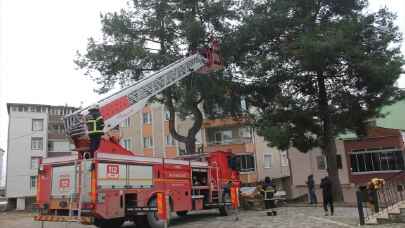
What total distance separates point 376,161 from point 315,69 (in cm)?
1622

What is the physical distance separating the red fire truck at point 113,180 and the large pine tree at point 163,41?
715cm

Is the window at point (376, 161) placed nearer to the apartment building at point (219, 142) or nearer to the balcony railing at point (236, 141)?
the apartment building at point (219, 142)

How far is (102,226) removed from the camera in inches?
590

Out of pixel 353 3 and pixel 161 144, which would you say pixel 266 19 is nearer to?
pixel 353 3

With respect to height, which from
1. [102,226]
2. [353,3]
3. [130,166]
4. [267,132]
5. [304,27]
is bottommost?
[102,226]

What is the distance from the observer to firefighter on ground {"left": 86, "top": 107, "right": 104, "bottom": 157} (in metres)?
11.8

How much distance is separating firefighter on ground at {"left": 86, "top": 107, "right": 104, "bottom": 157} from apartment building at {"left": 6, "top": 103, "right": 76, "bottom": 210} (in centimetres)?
4946

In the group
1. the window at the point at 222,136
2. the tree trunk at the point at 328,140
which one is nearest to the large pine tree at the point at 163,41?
the tree trunk at the point at 328,140

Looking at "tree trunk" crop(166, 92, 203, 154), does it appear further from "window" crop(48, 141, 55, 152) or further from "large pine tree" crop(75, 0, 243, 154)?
"window" crop(48, 141, 55, 152)

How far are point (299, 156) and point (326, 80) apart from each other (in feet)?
46.5

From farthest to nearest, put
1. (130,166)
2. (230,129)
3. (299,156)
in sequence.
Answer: (230,129)
(299,156)
(130,166)

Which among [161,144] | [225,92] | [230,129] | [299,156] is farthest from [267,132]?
[161,144]

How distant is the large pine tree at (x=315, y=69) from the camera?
20562 millimetres

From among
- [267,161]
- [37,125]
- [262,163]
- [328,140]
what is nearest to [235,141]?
[262,163]
